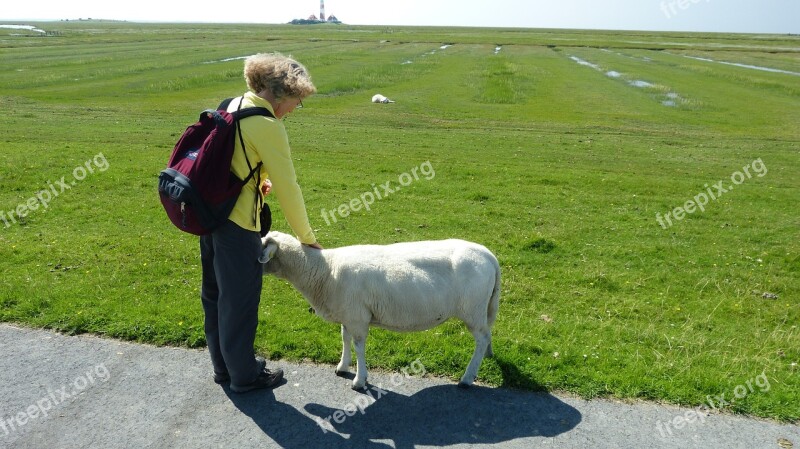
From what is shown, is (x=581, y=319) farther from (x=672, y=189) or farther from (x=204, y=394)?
(x=672, y=189)

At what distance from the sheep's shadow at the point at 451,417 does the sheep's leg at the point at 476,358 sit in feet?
0.34

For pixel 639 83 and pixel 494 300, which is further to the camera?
pixel 639 83

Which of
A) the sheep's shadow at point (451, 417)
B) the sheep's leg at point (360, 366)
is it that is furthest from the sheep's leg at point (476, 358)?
the sheep's leg at point (360, 366)

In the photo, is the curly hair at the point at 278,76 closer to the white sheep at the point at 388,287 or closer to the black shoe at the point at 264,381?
the white sheep at the point at 388,287

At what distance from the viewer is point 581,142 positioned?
23.8 metres

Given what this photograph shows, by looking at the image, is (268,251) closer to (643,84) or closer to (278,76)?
(278,76)

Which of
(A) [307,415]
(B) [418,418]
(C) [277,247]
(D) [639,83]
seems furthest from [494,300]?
(D) [639,83]

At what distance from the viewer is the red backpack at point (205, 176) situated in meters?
5.30

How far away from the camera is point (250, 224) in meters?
5.73

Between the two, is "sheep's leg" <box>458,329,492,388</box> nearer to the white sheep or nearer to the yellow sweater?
the white sheep

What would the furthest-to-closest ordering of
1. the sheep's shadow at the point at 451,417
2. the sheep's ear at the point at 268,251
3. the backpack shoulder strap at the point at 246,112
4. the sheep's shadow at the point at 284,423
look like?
the sheep's ear at the point at 268,251 → the sheep's shadow at the point at 451,417 → the sheep's shadow at the point at 284,423 → the backpack shoulder strap at the point at 246,112

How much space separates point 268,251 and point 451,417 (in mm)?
2609

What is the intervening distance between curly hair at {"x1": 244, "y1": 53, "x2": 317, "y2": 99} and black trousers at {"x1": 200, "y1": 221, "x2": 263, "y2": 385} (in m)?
1.39

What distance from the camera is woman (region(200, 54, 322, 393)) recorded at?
5.48 m
